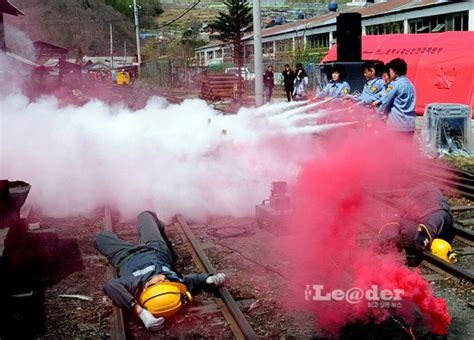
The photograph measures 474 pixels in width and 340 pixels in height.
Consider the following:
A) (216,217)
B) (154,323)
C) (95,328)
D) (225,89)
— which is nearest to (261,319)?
(154,323)

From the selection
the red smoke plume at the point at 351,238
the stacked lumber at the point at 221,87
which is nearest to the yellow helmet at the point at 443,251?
the red smoke plume at the point at 351,238

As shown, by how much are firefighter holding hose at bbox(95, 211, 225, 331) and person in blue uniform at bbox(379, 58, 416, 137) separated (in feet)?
15.1

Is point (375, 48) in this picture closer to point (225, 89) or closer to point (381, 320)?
point (225, 89)

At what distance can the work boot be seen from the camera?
22.0 feet

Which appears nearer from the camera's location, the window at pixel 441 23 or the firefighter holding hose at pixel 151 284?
the firefighter holding hose at pixel 151 284

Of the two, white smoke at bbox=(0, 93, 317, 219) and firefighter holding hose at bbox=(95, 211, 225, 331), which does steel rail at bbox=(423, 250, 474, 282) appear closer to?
firefighter holding hose at bbox=(95, 211, 225, 331)

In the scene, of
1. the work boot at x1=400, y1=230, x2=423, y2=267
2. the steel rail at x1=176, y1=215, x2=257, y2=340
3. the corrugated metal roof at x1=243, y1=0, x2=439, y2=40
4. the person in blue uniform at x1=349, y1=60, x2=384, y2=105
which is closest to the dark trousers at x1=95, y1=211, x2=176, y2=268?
the steel rail at x1=176, y1=215, x2=257, y2=340

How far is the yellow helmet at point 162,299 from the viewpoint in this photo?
5328 mm

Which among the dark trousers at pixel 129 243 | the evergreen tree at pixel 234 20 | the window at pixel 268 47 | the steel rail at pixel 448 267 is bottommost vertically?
the steel rail at pixel 448 267

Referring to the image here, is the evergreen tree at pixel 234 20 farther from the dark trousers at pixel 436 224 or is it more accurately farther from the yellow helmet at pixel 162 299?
the yellow helmet at pixel 162 299

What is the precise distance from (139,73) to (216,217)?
2079 inches

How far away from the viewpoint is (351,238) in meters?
7.45

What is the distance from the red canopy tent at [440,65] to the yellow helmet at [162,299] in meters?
15.5

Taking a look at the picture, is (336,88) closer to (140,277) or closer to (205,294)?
(205,294)
